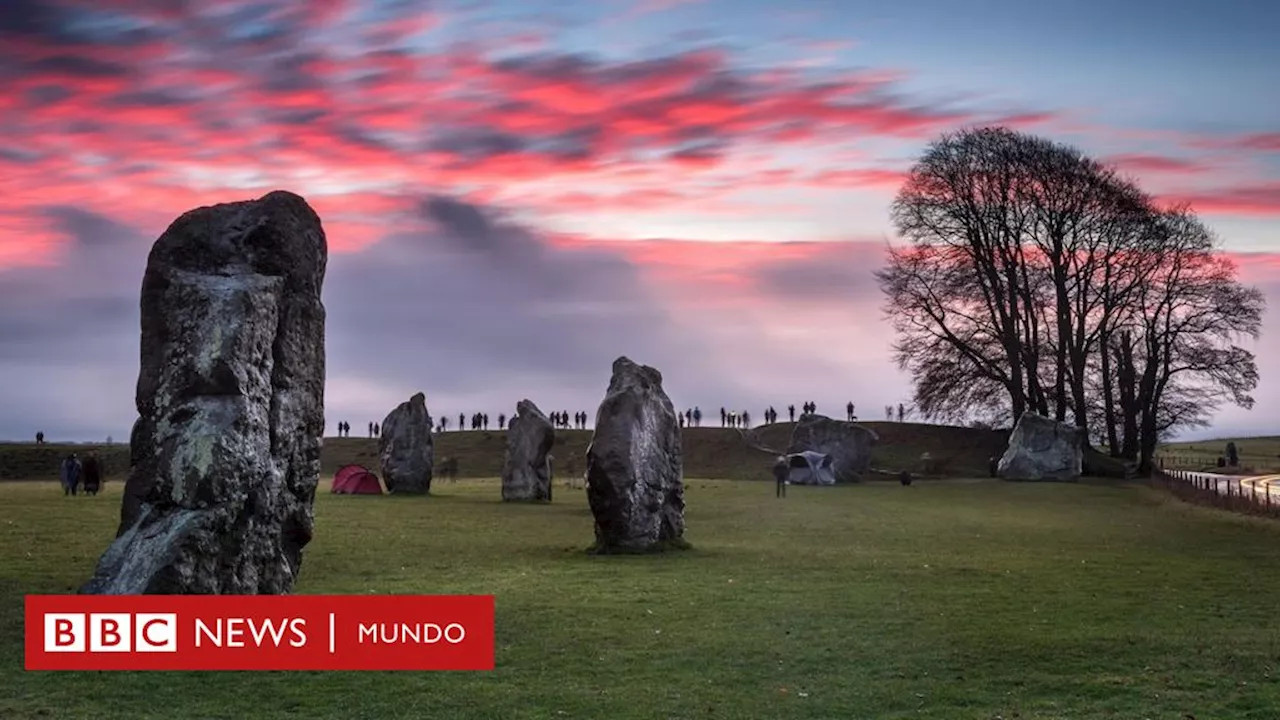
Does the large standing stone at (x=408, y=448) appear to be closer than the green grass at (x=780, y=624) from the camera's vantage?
No

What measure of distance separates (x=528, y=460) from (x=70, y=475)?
16.4 m

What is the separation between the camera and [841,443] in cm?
5859

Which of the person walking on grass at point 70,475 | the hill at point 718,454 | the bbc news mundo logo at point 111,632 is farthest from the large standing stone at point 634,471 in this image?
the hill at point 718,454

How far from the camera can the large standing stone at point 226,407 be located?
15031 millimetres

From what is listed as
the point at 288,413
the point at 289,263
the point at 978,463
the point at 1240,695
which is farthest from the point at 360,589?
the point at 978,463

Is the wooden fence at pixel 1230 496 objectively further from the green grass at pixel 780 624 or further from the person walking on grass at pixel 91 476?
the person walking on grass at pixel 91 476

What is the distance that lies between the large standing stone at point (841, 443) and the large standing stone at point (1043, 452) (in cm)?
626

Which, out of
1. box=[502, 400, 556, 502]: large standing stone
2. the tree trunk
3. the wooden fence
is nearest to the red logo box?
the wooden fence

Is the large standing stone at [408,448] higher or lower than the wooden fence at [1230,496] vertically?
higher

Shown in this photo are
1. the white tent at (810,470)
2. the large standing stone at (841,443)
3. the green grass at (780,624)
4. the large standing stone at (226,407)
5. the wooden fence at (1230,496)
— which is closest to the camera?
the green grass at (780,624)

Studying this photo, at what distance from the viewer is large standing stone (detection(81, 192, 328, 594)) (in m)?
15.0

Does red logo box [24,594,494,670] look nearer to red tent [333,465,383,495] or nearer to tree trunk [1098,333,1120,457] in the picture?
red tent [333,465,383,495]

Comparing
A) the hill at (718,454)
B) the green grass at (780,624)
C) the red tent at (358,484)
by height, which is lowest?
the green grass at (780,624)

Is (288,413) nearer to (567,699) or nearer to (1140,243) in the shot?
(567,699)
